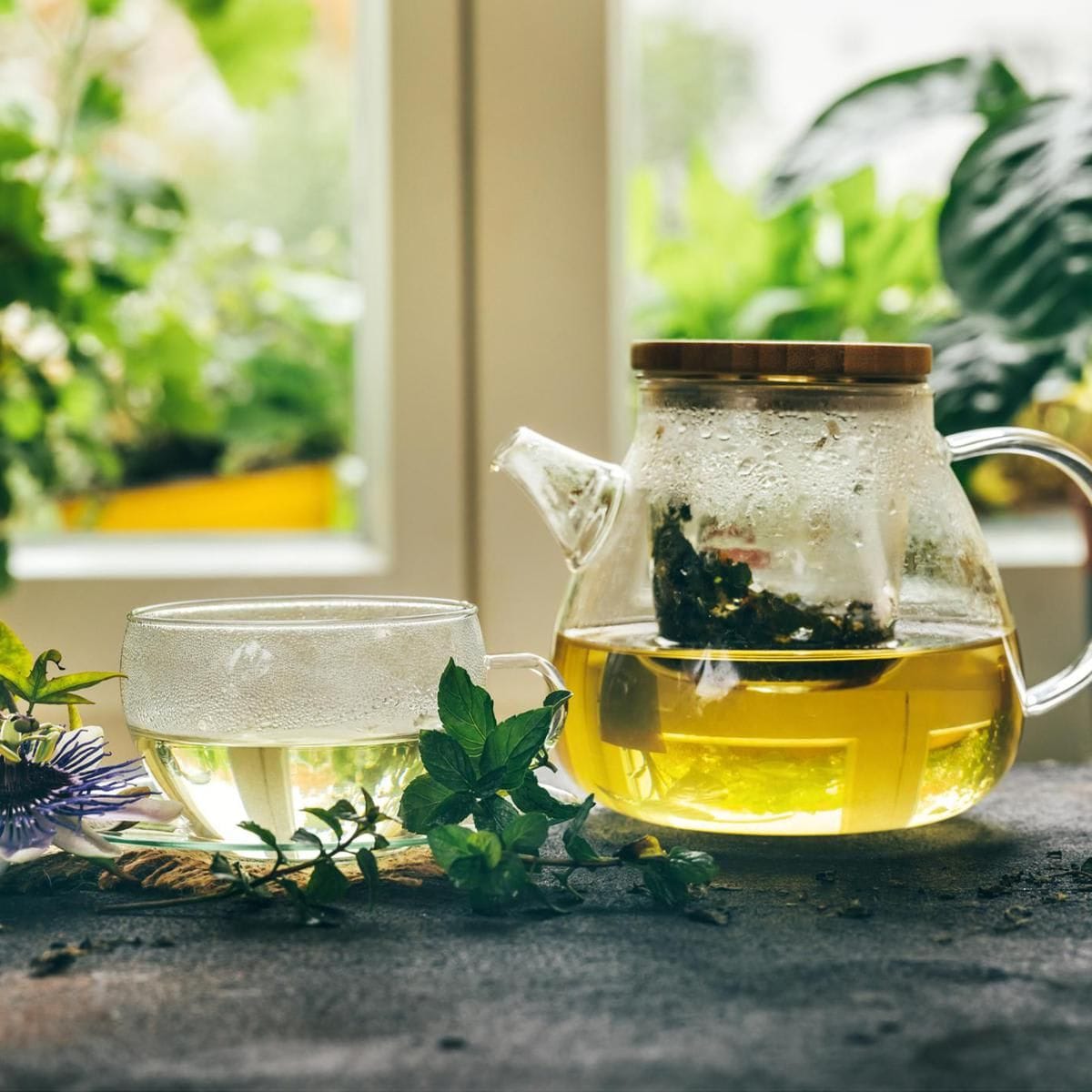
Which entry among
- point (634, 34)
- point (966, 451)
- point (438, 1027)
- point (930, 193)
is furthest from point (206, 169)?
point (438, 1027)

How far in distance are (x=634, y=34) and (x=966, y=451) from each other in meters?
0.88

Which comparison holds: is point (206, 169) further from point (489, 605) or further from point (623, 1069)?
point (623, 1069)

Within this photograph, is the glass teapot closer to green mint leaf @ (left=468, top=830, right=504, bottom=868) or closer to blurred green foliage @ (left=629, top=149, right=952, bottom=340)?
green mint leaf @ (left=468, top=830, right=504, bottom=868)

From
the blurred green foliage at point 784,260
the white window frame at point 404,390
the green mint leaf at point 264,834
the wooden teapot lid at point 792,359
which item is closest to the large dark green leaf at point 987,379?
the blurred green foliage at point 784,260

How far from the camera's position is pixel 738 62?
4.76 ft

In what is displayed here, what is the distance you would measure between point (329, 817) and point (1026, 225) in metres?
0.67

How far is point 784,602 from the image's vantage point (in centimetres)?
59

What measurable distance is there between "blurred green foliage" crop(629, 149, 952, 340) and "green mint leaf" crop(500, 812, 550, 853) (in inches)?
36.7

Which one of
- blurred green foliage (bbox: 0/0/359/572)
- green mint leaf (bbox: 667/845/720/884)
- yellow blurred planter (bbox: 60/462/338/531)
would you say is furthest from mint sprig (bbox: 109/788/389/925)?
yellow blurred planter (bbox: 60/462/338/531)

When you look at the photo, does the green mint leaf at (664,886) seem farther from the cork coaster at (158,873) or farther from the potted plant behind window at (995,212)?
the potted plant behind window at (995,212)

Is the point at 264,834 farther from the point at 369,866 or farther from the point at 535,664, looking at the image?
the point at 535,664

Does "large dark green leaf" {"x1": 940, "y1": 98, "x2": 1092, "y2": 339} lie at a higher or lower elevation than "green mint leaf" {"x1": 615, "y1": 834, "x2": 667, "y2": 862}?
higher

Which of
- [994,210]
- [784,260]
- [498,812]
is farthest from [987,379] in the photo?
[498,812]

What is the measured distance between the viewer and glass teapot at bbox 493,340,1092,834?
0.59 metres
